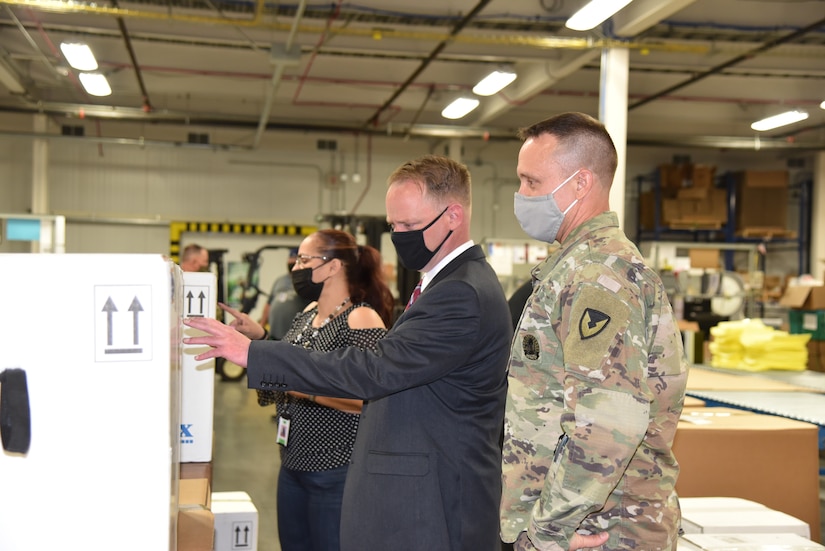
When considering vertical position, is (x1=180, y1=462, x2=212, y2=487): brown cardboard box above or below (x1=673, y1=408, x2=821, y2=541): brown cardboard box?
above

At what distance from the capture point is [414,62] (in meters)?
10.3

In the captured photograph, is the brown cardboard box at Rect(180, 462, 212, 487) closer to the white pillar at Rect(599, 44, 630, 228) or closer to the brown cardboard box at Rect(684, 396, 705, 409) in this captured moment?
the brown cardboard box at Rect(684, 396, 705, 409)

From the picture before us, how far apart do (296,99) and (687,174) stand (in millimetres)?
6911


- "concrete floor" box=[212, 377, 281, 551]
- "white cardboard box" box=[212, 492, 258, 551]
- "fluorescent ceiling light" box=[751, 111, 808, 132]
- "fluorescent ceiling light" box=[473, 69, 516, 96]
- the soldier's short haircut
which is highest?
"fluorescent ceiling light" box=[473, 69, 516, 96]

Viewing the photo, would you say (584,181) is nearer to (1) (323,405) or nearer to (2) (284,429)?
(1) (323,405)

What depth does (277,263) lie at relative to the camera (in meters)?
14.6

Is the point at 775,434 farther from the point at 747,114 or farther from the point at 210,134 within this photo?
the point at 210,134

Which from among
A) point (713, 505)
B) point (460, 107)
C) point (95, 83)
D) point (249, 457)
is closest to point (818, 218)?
point (460, 107)

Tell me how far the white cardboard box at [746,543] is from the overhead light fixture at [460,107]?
8.40 m

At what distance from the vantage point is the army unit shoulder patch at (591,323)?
1.57m

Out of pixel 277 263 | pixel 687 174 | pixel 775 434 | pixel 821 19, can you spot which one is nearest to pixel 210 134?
pixel 277 263

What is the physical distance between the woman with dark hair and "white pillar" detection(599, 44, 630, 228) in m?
4.73

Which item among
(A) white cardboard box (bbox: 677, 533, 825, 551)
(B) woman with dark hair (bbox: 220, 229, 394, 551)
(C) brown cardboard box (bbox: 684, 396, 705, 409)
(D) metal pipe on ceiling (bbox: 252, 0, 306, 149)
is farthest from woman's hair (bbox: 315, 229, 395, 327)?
(D) metal pipe on ceiling (bbox: 252, 0, 306, 149)

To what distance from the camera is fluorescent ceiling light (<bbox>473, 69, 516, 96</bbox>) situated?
8875 millimetres
